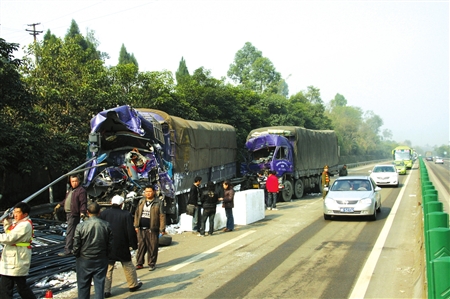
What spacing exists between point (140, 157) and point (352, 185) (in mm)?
7129

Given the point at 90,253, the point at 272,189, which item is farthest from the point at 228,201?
the point at 90,253

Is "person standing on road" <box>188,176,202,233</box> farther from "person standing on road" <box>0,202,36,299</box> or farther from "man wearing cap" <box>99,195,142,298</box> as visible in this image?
"person standing on road" <box>0,202,36,299</box>

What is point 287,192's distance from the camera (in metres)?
21.7

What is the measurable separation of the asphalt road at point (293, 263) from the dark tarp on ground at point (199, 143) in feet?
10.9

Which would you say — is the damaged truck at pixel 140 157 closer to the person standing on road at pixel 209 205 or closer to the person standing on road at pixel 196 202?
the person standing on road at pixel 196 202

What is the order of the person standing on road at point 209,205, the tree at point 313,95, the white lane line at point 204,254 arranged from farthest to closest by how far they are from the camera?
1. the tree at point 313,95
2. the person standing on road at point 209,205
3. the white lane line at point 204,254

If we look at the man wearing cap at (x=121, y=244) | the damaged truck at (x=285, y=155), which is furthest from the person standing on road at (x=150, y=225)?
the damaged truck at (x=285, y=155)

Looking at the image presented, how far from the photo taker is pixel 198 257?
32.3ft

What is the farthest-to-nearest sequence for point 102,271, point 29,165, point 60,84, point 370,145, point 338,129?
1. point 370,145
2. point 338,129
3. point 60,84
4. point 29,165
5. point 102,271

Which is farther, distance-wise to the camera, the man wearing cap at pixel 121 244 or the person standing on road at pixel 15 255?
the man wearing cap at pixel 121 244

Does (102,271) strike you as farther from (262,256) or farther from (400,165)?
(400,165)

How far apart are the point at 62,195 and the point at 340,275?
51.6ft

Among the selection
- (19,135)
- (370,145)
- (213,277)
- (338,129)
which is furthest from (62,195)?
(370,145)

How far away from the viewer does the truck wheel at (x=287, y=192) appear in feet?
70.0
